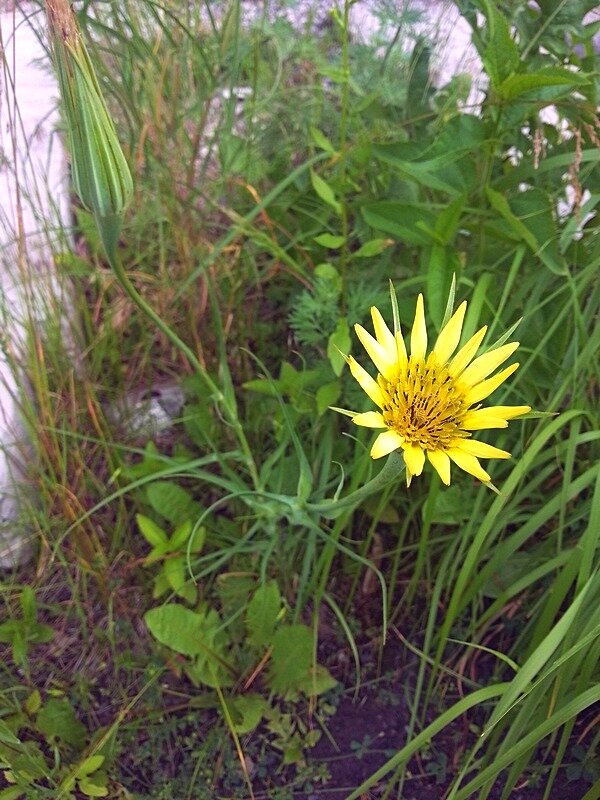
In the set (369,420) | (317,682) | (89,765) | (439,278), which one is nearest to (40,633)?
(89,765)

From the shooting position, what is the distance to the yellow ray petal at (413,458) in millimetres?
Result: 641

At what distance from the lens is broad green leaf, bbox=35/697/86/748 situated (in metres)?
1.02

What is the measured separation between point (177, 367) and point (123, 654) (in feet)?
2.10

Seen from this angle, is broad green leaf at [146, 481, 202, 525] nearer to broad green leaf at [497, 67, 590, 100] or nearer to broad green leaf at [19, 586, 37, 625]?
broad green leaf at [19, 586, 37, 625]

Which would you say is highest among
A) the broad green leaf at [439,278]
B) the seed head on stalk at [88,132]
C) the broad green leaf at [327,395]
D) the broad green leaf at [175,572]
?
the seed head on stalk at [88,132]

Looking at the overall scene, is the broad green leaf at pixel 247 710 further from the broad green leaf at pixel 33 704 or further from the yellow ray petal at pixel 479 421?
the yellow ray petal at pixel 479 421

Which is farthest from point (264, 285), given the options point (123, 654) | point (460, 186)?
point (123, 654)

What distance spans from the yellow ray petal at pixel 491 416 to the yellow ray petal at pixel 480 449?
21mm

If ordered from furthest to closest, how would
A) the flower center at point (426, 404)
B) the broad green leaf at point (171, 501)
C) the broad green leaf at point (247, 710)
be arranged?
the broad green leaf at point (171, 501), the broad green leaf at point (247, 710), the flower center at point (426, 404)

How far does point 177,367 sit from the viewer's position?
1.53 meters

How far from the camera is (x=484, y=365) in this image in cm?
74

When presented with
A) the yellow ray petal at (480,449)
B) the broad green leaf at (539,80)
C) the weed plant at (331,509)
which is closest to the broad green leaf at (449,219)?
the weed plant at (331,509)

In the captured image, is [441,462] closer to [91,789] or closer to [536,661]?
[536,661]

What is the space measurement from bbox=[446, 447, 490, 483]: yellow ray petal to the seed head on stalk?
0.45 meters
